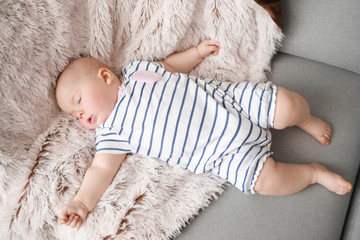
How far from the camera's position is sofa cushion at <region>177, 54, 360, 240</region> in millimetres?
891

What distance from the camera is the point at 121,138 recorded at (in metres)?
1.01

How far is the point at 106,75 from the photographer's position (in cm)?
105

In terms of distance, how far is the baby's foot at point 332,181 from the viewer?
917 mm

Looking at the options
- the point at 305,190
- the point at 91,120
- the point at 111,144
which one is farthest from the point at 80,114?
the point at 305,190

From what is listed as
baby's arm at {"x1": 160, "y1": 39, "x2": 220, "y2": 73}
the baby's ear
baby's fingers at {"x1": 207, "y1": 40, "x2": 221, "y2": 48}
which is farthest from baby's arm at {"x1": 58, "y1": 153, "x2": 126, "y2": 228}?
baby's fingers at {"x1": 207, "y1": 40, "x2": 221, "y2": 48}

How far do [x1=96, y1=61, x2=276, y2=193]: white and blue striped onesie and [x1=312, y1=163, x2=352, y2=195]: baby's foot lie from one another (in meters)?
0.16

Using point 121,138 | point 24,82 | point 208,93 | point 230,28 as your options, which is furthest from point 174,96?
point 24,82

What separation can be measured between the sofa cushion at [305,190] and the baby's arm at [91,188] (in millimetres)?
277

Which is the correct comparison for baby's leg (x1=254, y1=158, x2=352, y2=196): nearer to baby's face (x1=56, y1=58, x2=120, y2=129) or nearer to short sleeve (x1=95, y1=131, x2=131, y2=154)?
short sleeve (x1=95, y1=131, x2=131, y2=154)

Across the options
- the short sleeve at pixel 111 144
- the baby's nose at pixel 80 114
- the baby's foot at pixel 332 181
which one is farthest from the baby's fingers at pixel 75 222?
the baby's foot at pixel 332 181

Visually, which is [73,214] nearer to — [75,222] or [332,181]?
[75,222]

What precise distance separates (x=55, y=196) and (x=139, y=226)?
0.84ft

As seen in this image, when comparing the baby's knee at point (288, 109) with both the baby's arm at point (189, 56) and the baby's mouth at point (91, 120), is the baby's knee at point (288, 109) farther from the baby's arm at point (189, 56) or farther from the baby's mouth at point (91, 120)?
the baby's mouth at point (91, 120)

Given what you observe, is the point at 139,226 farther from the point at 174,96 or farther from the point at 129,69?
the point at 129,69
